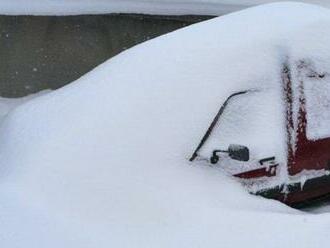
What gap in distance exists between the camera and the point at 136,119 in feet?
12.9

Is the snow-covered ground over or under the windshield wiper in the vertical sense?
under

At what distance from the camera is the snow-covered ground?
7.06 m

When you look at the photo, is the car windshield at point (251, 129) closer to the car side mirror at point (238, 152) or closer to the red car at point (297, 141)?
the red car at point (297, 141)

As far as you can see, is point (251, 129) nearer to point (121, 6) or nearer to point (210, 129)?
point (210, 129)

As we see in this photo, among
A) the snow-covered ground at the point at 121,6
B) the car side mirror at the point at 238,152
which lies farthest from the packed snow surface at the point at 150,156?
the snow-covered ground at the point at 121,6

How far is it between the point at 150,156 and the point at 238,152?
1.61 feet

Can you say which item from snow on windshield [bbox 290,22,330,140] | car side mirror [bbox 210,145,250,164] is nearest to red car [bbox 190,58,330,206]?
snow on windshield [bbox 290,22,330,140]

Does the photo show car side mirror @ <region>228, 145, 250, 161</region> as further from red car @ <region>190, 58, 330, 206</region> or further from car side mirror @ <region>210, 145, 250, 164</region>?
red car @ <region>190, 58, 330, 206</region>

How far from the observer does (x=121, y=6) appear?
7.23m

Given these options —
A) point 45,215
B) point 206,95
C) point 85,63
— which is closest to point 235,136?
point 206,95

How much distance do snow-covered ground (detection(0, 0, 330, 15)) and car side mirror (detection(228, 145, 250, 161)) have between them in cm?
365

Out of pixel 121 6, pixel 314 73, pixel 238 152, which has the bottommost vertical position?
pixel 121 6

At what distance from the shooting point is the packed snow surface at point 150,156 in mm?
3562

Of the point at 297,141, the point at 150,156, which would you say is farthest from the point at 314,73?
the point at 150,156
